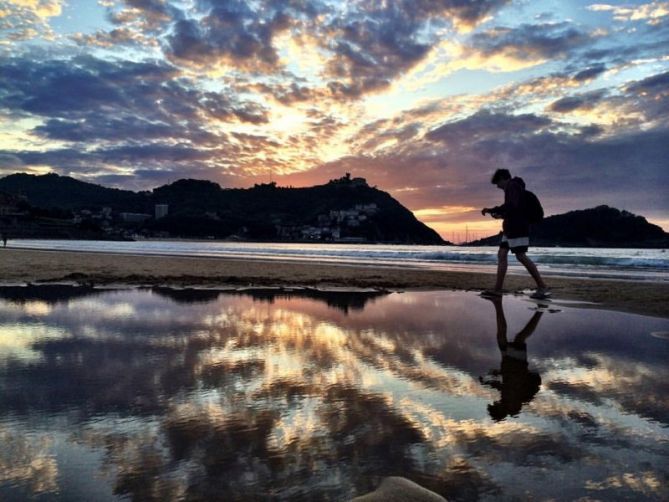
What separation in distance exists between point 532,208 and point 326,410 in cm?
810

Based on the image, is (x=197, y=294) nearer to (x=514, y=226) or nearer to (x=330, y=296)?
(x=330, y=296)

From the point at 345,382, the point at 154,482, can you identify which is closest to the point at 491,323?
the point at 345,382

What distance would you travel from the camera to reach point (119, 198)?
200 m

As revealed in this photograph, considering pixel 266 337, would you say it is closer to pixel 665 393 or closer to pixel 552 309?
pixel 665 393

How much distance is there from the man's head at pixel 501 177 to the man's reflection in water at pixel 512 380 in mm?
5240

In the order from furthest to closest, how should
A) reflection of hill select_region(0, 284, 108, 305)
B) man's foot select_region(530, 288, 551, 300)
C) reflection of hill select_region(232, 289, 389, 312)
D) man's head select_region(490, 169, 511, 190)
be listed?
1. man's head select_region(490, 169, 511, 190)
2. man's foot select_region(530, 288, 551, 300)
3. reflection of hill select_region(0, 284, 108, 305)
4. reflection of hill select_region(232, 289, 389, 312)

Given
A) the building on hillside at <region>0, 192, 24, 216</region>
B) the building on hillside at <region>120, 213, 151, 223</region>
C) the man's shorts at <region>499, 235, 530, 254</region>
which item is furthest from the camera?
the building on hillside at <region>120, 213, 151, 223</region>

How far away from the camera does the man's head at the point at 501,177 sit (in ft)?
31.9

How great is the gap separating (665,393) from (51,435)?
3822mm

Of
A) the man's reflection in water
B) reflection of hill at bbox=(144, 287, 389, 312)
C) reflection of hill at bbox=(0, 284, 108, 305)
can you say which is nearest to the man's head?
reflection of hill at bbox=(144, 287, 389, 312)

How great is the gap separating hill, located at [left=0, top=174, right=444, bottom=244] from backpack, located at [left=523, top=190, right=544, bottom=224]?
14825 cm

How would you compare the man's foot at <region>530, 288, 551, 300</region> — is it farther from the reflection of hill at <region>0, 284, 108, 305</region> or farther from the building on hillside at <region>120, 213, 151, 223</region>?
the building on hillside at <region>120, 213, 151, 223</region>

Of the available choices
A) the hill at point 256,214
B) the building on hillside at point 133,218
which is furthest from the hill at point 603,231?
the building on hillside at point 133,218

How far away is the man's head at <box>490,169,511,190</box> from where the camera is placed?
9.72m
